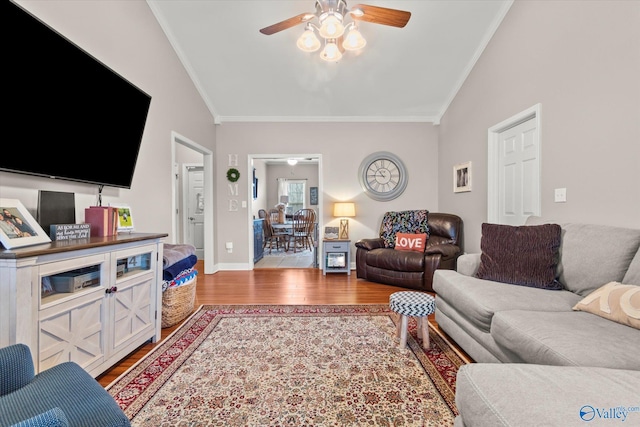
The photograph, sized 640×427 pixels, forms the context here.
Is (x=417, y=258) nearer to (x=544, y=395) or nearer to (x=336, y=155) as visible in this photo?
(x=336, y=155)

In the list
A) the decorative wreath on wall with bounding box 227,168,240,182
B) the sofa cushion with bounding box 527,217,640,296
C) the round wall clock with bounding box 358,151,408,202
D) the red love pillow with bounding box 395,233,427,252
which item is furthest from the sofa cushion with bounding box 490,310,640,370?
the decorative wreath on wall with bounding box 227,168,240,182

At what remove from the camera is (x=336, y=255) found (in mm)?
4539

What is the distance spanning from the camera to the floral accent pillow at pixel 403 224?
4297 mm

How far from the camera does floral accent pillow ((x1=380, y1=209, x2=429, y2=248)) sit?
430 centimetres

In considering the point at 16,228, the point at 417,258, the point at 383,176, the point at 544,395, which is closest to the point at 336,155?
the point at 383,176

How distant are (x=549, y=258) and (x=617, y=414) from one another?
1.55 metres

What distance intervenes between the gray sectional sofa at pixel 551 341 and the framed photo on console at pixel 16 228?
6.83 feet

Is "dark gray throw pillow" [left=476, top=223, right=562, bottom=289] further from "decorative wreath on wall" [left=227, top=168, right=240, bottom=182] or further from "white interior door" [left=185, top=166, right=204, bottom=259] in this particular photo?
"white interior door" [left=185, top=166, right=204, bottom=259]

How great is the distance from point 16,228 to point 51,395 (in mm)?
1020

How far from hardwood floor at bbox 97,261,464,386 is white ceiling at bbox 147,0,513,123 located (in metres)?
2.52

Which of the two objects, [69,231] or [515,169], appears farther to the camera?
[515,169]

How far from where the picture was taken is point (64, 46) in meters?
1.82

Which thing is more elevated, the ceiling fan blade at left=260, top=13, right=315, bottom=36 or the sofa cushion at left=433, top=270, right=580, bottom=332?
the ceiling fan blade at left=260, top=13, right=315, bottom=36

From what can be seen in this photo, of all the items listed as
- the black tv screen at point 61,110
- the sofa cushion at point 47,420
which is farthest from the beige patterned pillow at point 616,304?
the black tv screen at point 61,110
